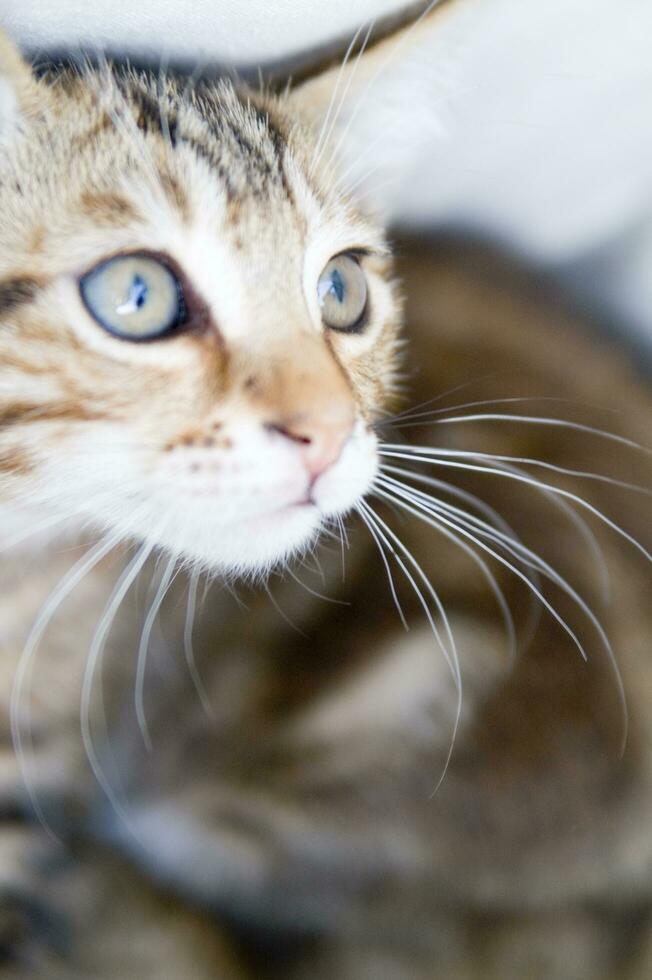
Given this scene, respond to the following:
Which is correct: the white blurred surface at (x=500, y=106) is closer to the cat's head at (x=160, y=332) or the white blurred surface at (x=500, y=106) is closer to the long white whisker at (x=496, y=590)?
the cat's head at (x=160, y=332)

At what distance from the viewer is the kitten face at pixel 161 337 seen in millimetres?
494

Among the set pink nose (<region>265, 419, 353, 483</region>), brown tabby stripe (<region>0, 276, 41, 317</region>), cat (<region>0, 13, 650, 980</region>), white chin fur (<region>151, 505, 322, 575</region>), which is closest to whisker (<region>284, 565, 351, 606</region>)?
cat (<region>0, 13, 650, 980</region>)

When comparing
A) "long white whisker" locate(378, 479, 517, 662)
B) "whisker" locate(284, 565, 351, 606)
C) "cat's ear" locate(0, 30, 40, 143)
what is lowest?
"whisker" locate(284, 565, 351, 606)

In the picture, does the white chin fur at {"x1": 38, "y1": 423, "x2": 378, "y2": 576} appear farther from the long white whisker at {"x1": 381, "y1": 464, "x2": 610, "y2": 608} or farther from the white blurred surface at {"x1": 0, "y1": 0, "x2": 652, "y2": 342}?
the white blurred surface at {"x1": 0, "y1": 0, "x2": 652, "y2": 342}

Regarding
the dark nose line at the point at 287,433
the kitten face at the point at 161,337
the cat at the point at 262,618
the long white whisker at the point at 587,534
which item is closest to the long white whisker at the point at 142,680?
the cat at the point at 262,618

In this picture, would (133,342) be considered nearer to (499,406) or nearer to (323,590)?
(323,590)

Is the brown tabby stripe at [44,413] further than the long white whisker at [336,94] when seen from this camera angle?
No

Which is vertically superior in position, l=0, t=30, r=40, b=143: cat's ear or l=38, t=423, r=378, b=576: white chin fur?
l=0, t=30, r=40, b=143: cat's ear

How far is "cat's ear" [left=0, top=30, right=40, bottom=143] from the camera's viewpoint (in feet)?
1.65

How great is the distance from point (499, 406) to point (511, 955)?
0.52 metres

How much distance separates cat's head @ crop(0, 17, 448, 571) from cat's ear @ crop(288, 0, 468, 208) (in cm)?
13

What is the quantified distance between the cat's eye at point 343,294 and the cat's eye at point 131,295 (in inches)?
5.3

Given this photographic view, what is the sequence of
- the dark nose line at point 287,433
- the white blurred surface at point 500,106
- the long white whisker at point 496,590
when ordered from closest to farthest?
the dark nose line at point 287,433 < the white blurred surface at point 500,106 < the long white whisker at point 496,590

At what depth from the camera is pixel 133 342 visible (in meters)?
0.51
